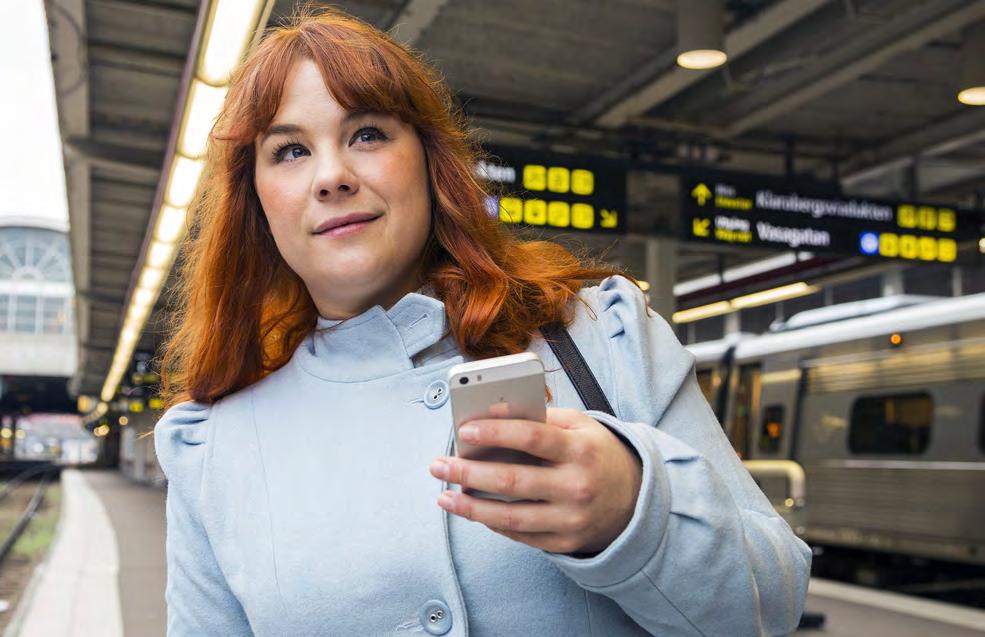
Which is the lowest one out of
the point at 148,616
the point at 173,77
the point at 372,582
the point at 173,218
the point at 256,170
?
the point at 148,616

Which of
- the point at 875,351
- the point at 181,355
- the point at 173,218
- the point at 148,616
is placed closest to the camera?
the point at 181,355

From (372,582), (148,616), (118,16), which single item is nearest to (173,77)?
(118,16)

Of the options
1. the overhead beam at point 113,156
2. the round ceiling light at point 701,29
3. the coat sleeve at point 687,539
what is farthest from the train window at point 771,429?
the coat sleeve at point 687,539

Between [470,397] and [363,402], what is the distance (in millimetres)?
504

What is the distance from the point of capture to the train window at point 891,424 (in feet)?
35.9

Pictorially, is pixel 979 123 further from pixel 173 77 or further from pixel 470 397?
pixel 470 397

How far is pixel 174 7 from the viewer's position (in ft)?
23.5

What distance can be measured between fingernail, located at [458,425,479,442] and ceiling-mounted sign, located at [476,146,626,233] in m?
6.67

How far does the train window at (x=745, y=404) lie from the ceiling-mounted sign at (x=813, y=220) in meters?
4.37

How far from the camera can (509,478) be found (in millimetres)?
969

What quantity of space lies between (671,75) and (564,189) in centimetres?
176

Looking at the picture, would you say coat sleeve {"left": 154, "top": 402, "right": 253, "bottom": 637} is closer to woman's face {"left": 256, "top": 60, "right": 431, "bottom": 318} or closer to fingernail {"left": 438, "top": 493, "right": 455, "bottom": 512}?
woman's face {"left": 256, "top": 60, "right": 431, "bottom": 318}

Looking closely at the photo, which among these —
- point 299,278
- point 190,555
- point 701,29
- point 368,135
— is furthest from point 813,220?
point 190,555

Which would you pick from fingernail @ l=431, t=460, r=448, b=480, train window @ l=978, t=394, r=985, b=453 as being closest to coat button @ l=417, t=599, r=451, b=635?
fingernail @ l=431, t=460, r=448, b=480
